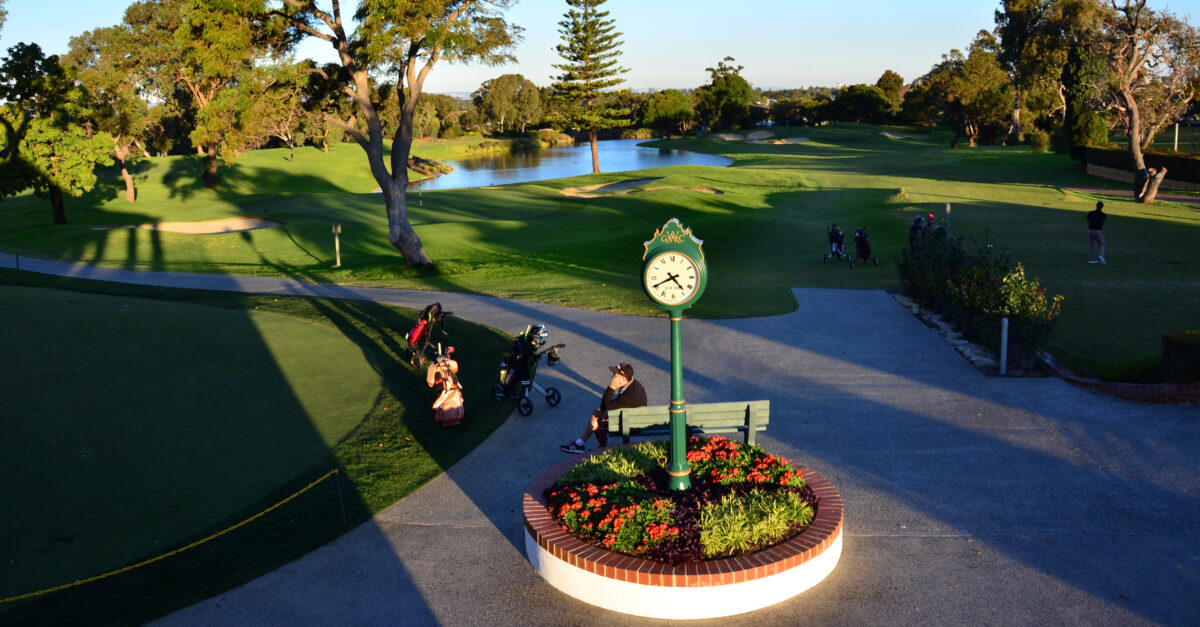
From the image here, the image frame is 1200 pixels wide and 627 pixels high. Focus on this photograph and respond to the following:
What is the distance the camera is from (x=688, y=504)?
7.88 meters

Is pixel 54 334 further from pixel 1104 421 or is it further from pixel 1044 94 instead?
pixel 1044 94

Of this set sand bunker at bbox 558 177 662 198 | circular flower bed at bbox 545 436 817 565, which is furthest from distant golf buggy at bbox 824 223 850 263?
sand bunker at bbox 558 177 662 198

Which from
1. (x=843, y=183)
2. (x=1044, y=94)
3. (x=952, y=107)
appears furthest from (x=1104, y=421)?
(x=952, y=107)

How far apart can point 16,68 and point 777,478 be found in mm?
44218

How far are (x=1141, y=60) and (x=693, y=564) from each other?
48.5 metres

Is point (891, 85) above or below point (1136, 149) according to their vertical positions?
above

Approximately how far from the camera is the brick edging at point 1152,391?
11.4 meters

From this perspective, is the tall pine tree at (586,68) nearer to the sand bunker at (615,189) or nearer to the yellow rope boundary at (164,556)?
the sand bunker at (615,189)

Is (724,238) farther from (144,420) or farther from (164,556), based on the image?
(164,556)

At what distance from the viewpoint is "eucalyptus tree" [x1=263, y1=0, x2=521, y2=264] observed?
22469 mm

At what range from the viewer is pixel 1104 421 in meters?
11.1

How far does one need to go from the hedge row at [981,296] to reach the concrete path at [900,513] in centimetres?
77

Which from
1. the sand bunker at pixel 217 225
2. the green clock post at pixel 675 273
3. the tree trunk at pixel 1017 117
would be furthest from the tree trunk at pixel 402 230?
the tree trunk at pixel 1017 117

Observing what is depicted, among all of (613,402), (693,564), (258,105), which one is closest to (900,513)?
(693,564)
